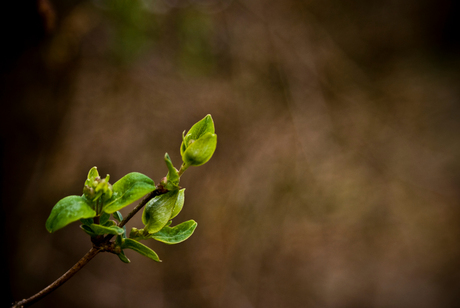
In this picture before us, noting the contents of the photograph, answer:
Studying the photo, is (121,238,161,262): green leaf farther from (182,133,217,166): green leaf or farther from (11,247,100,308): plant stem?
(182,133,217,166): green leaf

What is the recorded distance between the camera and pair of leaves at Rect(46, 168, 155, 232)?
0.33 m

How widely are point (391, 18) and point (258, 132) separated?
1.21 m

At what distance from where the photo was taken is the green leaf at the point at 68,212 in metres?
0.33

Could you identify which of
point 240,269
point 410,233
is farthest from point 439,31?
point 240,269

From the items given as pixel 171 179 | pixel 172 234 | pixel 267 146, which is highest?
pixel 171 179

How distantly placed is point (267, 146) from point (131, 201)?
145 centimetres

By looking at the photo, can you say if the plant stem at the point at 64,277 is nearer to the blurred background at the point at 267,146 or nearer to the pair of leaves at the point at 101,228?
the pair of leaves at the point at 101,228

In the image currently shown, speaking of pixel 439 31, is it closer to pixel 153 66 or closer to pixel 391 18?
pixel 391 18

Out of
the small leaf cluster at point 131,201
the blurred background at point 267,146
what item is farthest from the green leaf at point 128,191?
the blurred background at point 267,146

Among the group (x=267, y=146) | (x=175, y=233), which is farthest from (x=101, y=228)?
(x=267, y=146)

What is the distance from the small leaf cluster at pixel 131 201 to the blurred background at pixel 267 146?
115 cm

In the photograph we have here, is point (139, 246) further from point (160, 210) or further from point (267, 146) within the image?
point (267, 146)

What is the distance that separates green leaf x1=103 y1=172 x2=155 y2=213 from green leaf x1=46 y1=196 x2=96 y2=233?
0.08 ft

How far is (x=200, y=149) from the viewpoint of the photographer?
0.36 m
